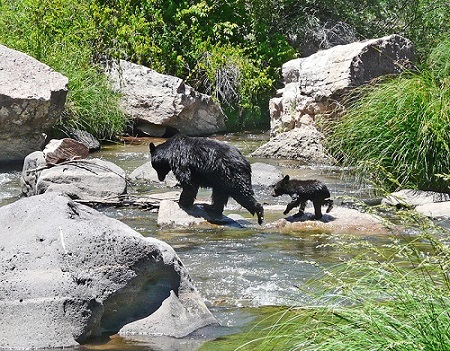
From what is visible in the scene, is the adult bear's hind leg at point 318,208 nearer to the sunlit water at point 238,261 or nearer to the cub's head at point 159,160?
the sunlit water at point 238,261

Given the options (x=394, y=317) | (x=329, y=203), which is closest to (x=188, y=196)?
(x=329, y=203)

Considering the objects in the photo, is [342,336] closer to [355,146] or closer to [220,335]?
[220,335]

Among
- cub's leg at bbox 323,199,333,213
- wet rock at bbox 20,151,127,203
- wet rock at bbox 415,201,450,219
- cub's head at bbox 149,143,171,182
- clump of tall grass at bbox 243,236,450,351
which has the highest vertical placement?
clump of tall grass at bbox 243,236,450,351

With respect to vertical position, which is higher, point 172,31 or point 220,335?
point 172,31

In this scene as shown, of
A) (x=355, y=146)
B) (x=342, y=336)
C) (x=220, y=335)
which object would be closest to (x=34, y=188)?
(x=355, y=146)

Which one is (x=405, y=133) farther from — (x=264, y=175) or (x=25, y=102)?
(x=25, y=102)

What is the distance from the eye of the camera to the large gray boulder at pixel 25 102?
1393 cm

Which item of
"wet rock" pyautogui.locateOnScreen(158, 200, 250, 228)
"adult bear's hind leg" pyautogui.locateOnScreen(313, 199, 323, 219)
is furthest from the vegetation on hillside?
"adult bear's hind leg" pyautogui.locateOnScreen(313, 199, 323, 219)

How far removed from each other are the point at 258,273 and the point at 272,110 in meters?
9.32

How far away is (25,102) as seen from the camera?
1394 centimetres

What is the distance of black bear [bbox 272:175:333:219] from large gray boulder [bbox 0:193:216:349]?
3935mm

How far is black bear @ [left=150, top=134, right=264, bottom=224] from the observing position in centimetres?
971

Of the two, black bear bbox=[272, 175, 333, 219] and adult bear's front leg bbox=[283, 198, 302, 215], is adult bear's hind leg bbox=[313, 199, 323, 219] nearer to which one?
black bear bbox=[272, 175, 333, 219]

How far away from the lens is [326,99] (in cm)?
1544
